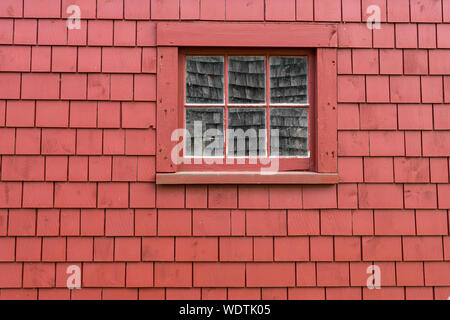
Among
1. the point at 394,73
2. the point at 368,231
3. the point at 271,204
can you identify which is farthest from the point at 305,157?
the point at 394,73

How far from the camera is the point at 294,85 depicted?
109 inches

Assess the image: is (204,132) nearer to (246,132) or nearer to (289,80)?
(246,132)

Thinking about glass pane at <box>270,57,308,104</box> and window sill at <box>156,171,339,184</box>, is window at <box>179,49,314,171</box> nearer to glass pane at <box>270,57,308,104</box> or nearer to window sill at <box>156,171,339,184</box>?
glass pane at <box>270,57,308,104</box>

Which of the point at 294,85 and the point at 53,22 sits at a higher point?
the point at 53,22

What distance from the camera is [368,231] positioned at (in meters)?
2.65

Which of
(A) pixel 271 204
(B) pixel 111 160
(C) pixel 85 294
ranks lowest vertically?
(C) pixel 85 294

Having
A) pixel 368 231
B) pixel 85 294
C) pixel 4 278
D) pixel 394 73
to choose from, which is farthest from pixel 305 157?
pixel 4 278

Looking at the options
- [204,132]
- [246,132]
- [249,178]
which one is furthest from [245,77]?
[249,178]

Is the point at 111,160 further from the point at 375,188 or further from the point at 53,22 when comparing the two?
the point at 375,188

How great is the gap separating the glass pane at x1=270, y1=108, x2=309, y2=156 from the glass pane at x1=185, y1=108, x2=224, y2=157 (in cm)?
41

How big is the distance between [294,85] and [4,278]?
262cm

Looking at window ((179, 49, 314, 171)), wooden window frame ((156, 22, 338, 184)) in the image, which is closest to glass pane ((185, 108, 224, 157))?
window ((179, 49, 314, 171))

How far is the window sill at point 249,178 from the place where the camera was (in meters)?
2.60

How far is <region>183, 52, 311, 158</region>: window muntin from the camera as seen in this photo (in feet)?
9.04
